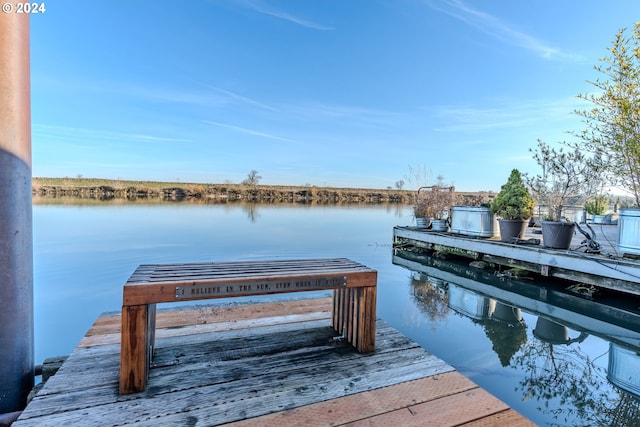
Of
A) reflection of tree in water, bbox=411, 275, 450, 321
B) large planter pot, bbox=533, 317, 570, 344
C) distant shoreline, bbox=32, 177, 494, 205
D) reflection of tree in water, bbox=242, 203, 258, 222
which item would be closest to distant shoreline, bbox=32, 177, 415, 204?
distant shoreline, bbox=32, 177, 494, 205

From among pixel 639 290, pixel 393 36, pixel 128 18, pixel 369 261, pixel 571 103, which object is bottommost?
pixel 369 261

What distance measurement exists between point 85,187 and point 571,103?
4209 cm

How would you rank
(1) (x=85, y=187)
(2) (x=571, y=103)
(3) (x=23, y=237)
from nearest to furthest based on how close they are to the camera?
1. (3) (x=23, y=237)
2. (2) (x=571, y=103)
3. (1) (x=85, y=187)

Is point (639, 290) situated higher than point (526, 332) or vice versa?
point (639, 290)

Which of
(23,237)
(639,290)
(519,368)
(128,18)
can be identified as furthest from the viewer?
(128,18)

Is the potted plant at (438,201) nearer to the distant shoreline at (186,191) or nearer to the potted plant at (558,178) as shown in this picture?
Result: the potted plant at (558,178)

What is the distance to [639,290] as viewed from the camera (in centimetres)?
373

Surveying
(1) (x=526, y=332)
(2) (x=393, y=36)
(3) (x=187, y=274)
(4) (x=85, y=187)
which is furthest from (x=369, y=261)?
(4) (x=85, y=187)

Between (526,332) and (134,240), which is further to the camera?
(134,240)

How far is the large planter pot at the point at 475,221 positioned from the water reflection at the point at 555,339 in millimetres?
1232

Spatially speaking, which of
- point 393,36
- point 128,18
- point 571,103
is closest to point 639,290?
point 571,103

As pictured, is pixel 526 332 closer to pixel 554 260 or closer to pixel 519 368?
pixel 519 368

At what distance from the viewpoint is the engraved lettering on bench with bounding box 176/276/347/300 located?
1.54 m

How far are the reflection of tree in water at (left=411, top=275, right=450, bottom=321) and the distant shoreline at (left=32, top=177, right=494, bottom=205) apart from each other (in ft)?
93.9
